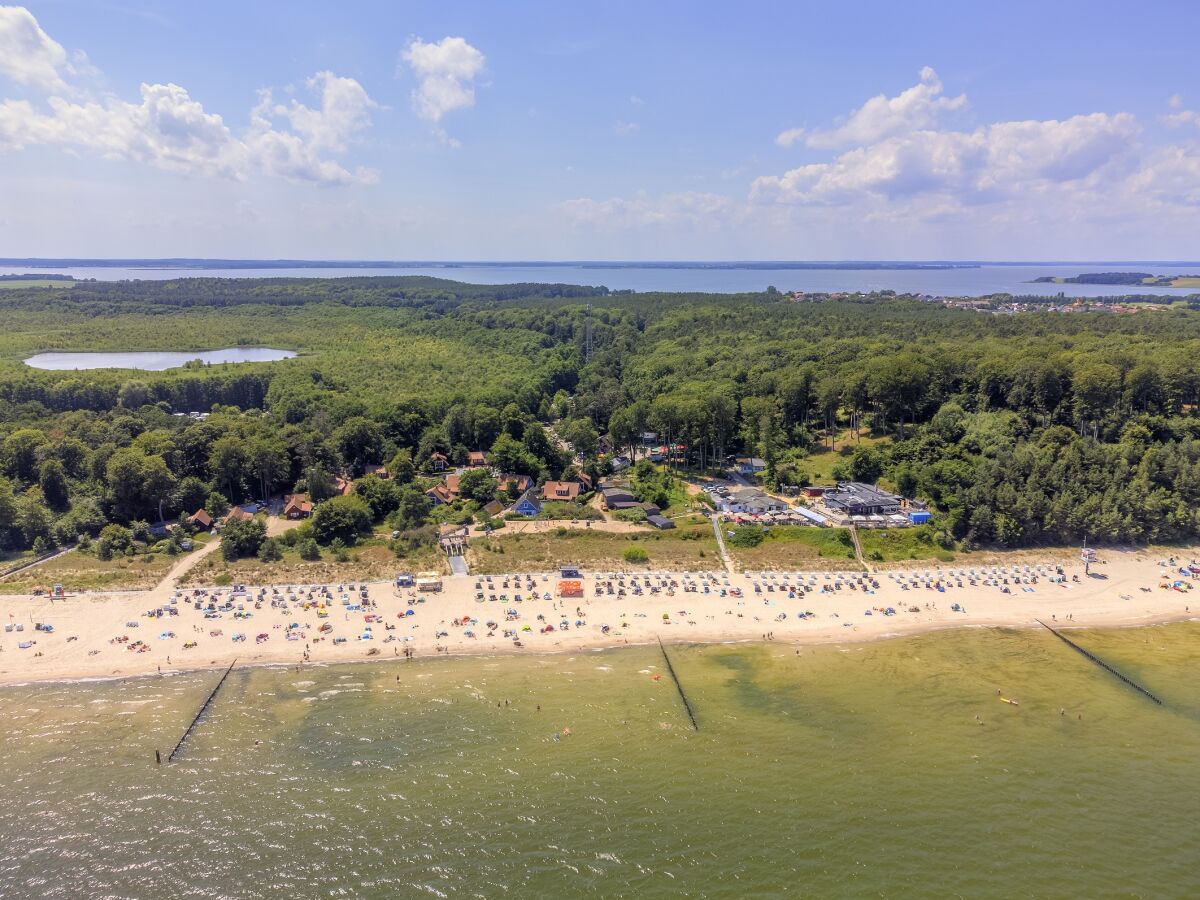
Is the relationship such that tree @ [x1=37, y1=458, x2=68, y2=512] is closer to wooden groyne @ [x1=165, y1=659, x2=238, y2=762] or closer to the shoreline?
the shoreline

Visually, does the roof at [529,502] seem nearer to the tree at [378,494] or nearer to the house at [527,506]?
the house at [527,506]

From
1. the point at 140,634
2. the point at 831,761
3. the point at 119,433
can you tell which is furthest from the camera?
the point at 119,433

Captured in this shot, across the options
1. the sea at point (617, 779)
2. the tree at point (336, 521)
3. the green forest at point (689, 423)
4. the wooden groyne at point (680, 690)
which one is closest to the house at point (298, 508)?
the green forest at point (689, 423)

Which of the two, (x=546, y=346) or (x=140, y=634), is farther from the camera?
(x=546, y=346)

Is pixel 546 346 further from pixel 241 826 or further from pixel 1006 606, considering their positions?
pixel 241 826

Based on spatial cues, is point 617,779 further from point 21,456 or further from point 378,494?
point 21,456

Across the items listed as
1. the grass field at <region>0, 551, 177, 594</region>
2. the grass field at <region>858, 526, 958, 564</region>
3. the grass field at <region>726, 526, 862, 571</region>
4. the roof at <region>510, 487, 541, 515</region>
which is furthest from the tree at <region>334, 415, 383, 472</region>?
the grass field at <region>858, 526, 958, 564</region>

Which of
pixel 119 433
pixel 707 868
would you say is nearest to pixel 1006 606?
pixel 707 868

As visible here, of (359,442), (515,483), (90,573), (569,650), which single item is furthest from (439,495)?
(569,650)
